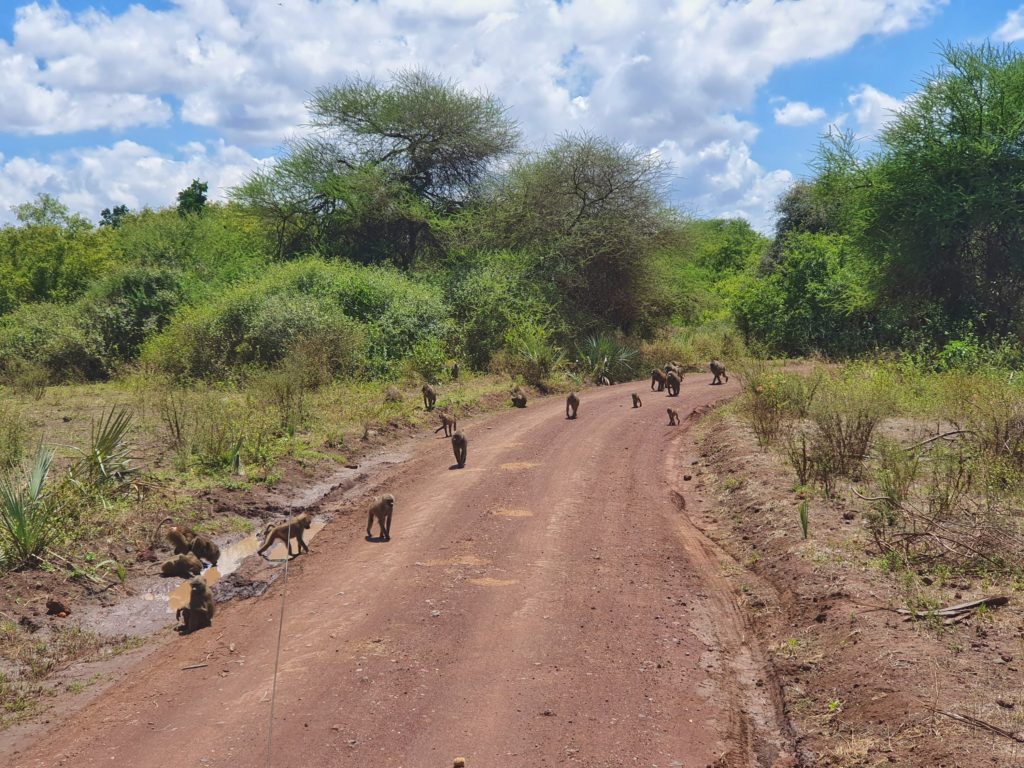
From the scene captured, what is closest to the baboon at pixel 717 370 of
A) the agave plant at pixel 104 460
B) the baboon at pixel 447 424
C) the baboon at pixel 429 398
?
the baboon at pixel 429 398

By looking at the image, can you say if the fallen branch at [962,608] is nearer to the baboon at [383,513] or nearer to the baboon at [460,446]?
the baboon at [383,513]

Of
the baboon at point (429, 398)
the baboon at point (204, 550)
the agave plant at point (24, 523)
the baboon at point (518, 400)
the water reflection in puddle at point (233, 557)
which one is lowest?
the water reflection in puddle at point (233, 557)

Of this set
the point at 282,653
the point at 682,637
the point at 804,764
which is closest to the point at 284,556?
the point at 282,653

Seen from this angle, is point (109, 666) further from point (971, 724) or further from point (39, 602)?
point (971, 724)

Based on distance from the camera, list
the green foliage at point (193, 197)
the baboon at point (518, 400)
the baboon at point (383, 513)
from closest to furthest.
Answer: the baboon at point (383, 513)
the baboon at point (518, 400)
the green foliage at point (193, 197)

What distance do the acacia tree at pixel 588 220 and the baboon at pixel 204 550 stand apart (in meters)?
20.7

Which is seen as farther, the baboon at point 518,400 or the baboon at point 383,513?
the baboon at point 518,400

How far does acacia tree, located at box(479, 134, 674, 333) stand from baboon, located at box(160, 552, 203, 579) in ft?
69.3

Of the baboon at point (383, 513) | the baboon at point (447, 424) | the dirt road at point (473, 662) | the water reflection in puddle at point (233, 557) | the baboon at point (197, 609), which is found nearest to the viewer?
the dirt road at point (473, 662)

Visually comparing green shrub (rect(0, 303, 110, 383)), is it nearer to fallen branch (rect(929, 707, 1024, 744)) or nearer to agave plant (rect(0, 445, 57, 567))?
agave plant (rect(0, 445, 57, 567))

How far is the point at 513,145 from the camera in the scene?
32125mm

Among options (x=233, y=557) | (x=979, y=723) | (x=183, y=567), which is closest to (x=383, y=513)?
(x=233, y=557)

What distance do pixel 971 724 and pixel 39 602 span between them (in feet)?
25.3

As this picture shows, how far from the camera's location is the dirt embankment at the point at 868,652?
4645mm
